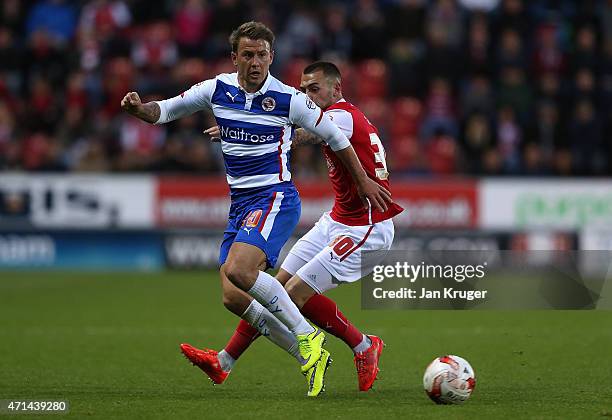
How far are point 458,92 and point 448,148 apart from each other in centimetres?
201

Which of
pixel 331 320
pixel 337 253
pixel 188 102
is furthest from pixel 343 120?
pixel 331 320

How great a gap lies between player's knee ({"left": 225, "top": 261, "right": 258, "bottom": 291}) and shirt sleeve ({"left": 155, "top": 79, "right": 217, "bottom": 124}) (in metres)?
→ 1.17

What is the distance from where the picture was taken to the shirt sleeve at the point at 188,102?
26.6 ft

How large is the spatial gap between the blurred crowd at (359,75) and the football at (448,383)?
11.5 m

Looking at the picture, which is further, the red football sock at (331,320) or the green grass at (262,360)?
the red football sock at (331,320)

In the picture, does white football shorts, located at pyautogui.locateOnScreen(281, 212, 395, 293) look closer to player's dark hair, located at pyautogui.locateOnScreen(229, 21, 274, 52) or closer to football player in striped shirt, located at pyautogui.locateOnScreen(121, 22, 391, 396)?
football player in striped shirt, located at pyautogui.locateOnScreen(121, 22, 391, 396)

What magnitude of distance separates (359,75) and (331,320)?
1230cm

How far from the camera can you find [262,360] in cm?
1013

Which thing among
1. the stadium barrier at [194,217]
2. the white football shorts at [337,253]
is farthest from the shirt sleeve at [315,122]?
the stadium barrier at [194,217]

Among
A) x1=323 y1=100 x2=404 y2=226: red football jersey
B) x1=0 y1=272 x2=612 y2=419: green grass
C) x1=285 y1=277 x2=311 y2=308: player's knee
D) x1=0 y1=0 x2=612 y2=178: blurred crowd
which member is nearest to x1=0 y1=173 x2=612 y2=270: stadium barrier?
x1=0 y1=0 x2=612 y2=178: blurred crowd

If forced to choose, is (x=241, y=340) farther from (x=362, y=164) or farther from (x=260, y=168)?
(x=362, y=164)

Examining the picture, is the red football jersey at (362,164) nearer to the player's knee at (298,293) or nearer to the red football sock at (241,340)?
the player's knee at (298,293)

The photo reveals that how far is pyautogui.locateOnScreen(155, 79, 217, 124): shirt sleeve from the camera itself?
8.11 meters

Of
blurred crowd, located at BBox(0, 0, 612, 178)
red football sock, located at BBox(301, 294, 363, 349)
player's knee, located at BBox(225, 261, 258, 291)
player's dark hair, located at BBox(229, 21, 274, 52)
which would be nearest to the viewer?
player's knee, located at BBox(225, 261, 258, 291)
